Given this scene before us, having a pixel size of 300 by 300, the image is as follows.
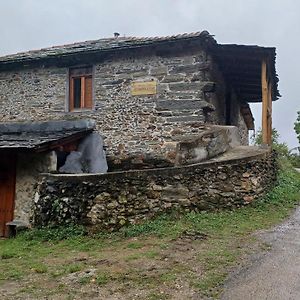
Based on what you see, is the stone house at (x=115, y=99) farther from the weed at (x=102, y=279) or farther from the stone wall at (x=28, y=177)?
the weed at (x=102, y=279)

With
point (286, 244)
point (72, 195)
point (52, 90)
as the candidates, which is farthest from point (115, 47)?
point (286, 244)

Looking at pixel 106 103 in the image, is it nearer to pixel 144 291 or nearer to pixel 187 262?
pixel 187 262

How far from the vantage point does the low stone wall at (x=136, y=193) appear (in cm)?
815

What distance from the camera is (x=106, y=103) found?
11539mm

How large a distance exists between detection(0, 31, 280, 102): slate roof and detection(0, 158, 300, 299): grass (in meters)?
3.73

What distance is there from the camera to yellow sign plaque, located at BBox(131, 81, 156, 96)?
Result: 11.1 metres

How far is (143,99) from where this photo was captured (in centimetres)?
1115

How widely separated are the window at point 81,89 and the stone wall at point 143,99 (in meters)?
0.20

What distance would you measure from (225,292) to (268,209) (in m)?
4.39

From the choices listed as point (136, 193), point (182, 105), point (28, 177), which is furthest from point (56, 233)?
point (182, 105)

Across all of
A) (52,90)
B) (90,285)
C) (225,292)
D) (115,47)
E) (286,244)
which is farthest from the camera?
(52,90)

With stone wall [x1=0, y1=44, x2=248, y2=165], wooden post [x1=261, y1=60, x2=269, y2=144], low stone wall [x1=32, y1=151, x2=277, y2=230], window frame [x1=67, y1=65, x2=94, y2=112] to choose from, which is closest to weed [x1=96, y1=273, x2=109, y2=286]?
low stone wall [x1=32, y1=151, x2=277, y2=230]

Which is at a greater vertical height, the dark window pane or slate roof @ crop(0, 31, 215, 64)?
slate roof @ crop(0, 31, 215, 64)

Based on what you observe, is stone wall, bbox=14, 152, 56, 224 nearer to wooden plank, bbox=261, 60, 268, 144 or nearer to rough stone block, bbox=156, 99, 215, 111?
rough stone block, bbox=156, 99, 215, 111
